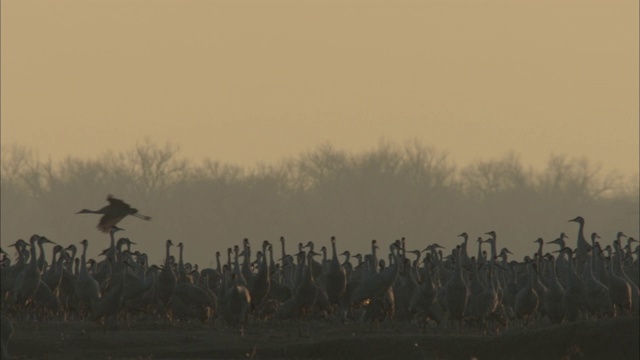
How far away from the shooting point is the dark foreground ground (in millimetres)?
25625

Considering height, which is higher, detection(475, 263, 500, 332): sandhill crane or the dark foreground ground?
detection(475, 263, 500, 332): sandhill crane

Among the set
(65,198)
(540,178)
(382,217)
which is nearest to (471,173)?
(540,178)

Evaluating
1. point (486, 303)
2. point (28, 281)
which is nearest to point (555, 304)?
point (486, 303)

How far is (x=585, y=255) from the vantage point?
142 ft

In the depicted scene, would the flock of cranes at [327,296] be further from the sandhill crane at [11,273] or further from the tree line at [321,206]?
the tree line at [321,206]

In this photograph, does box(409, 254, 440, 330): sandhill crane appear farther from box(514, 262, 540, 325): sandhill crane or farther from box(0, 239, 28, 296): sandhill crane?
box(0, 239, 28, 296): sandhill crane

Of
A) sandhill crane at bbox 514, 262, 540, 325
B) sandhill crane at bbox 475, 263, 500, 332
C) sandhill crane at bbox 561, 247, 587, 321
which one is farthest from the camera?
sandhill crane at bbox 475, 263, 500, 332

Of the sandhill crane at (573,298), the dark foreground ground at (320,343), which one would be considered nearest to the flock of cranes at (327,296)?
the sandhill crane at (573,298)

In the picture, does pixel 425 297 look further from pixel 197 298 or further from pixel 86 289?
pixel 86 289

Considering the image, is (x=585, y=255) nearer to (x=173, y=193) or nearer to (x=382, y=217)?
(x=382, y=217)

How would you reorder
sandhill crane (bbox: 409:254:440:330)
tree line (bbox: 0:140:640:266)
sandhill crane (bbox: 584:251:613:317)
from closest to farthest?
sandhill crane (bbox: 584:251:613:317) < sandhill crane (bbox: 409:254:440:330) < tree line (bbox: 0:140:640:266)

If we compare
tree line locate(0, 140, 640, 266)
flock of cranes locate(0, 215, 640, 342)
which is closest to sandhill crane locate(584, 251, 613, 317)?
flock of cranes locate(0, 215, 640, 342)

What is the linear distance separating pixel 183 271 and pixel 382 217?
66812mm

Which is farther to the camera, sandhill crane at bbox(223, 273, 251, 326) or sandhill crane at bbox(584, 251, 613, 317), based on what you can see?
sandhill crane at bbox(223, 273, 251, 326)
